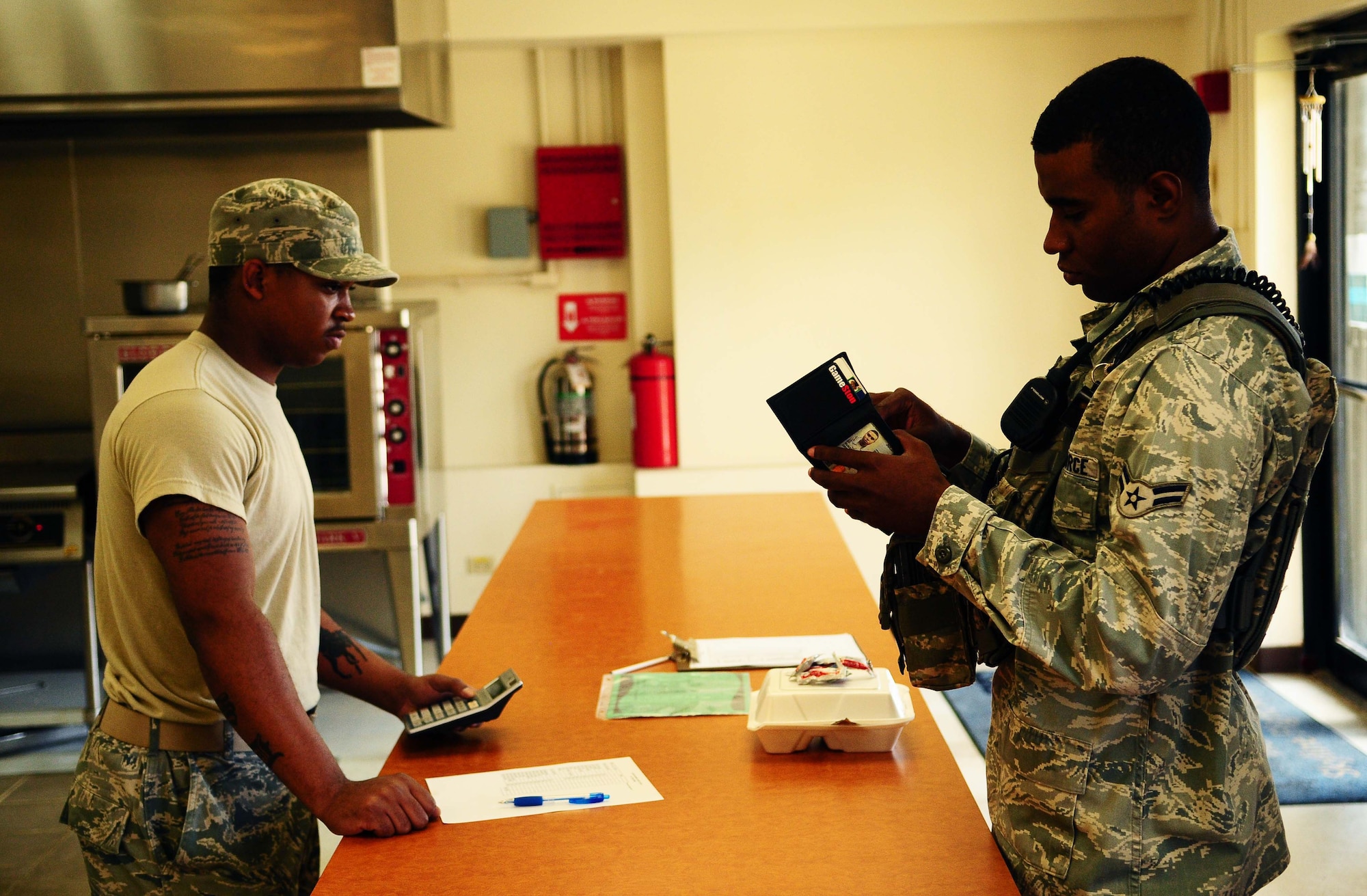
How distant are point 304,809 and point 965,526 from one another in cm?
115

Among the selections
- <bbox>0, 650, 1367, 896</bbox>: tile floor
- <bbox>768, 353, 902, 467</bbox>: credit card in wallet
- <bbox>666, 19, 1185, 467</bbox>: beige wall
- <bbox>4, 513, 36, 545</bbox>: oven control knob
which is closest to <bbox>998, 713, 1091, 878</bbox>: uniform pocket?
<bbox>768, 353, 902, 467</bbox>: credit card in wallet

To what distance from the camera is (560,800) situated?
1.59 meters

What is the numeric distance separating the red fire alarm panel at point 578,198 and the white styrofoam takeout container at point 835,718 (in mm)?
3803

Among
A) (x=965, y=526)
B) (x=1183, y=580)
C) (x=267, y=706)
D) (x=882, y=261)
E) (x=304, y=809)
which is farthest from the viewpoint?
(x=882, y=261)

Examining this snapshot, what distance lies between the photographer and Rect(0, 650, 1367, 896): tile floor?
3.07m

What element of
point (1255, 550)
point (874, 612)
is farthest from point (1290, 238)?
Result: point (1255, 550)

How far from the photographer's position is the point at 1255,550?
4.12ft

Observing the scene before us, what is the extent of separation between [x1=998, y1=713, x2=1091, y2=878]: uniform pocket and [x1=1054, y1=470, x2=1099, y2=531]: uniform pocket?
0.78 feet

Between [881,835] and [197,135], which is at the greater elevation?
[197,135]

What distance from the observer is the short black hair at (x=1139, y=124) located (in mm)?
1232

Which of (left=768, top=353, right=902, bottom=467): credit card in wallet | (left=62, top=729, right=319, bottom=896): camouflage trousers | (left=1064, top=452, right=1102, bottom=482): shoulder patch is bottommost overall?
(left=62, top=729, right=319, bottom=896): camouflage trousers

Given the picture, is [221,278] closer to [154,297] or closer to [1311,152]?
[154,297]

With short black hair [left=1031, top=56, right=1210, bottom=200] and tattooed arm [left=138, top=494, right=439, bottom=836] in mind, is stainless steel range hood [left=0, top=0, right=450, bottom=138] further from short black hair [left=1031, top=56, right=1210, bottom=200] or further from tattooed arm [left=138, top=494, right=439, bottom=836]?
short black hair [left=1031, top=56, right=1210, bottom=200]

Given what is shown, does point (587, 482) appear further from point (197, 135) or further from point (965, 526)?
point (965, 526)
